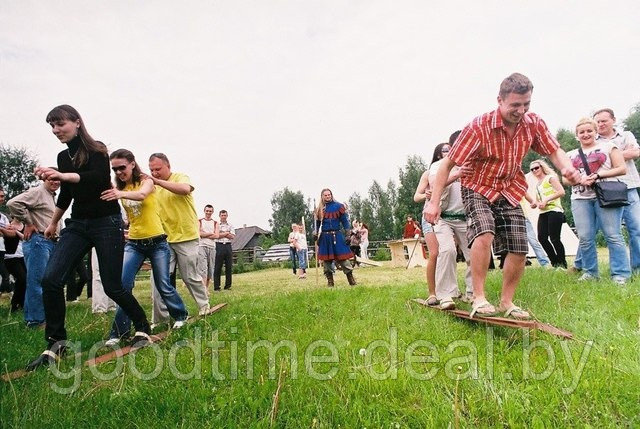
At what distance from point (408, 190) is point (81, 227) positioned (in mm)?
46568

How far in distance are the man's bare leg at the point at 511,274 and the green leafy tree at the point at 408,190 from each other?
4167cm

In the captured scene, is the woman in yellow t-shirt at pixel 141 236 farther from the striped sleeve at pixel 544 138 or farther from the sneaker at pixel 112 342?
the striped sleeve at pixel 544 138

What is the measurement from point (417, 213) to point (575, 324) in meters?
46.1

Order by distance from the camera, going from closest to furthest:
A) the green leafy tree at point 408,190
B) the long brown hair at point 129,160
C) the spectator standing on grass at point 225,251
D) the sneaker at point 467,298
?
the long brown hair at point 129,160 → the sneaker at point 467,298 → the spectator standing on grass at point 225,251 → the green leafy tree at point 408,190

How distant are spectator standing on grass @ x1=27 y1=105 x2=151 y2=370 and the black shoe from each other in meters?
0.02

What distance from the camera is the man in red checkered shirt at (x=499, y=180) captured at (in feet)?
10.5

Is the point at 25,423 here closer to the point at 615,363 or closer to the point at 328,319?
the point at 328,319

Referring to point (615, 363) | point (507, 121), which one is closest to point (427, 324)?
point (615, 363)

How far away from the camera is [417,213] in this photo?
47938mm

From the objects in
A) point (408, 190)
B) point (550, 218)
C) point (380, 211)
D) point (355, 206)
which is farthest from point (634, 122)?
point (550, 218)

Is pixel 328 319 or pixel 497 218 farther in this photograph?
pixel 328 319

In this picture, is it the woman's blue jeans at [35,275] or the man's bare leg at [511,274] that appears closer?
the man's bare leg at [511,274]

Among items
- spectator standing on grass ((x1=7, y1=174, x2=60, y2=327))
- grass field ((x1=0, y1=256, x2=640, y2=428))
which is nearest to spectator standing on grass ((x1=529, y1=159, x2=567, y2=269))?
grass field ((x1=0, y1=256, x2=640, y2=428))

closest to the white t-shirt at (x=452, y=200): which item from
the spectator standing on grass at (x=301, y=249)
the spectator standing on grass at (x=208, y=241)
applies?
Answer: the spectator standing on grass at (x=208, y=241)
